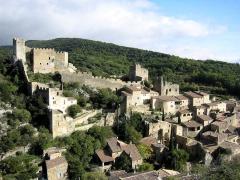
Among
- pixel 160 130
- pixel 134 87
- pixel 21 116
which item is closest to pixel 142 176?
pixel 160 130

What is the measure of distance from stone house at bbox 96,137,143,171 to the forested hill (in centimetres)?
2352

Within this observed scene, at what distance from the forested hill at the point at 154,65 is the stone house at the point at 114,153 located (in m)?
23.5

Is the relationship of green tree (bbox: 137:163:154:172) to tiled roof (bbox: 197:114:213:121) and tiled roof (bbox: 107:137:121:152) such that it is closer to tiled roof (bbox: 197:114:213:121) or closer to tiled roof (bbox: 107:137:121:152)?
tiled roof (bbox: 107:137:121:152)

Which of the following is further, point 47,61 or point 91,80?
point 91,80

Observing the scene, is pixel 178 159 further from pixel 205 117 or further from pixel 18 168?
pixel 18 168

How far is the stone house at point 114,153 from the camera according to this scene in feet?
142

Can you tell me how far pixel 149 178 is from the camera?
126 ft

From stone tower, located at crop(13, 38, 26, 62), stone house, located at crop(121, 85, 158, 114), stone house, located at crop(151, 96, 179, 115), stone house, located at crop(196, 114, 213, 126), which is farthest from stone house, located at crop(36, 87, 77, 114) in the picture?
stone house, located at crop(196, 114, 213, 126)

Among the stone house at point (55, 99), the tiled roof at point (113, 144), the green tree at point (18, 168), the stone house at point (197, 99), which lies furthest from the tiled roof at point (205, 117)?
the green tree at point (18, 168)

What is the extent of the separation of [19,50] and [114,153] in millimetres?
16887

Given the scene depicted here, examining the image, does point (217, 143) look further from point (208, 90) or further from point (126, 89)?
point (208, 90)

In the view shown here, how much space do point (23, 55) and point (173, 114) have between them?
62.0 ft

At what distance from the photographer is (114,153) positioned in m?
44.1

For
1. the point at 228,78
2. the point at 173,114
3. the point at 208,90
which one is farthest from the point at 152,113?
the point at 228,78
